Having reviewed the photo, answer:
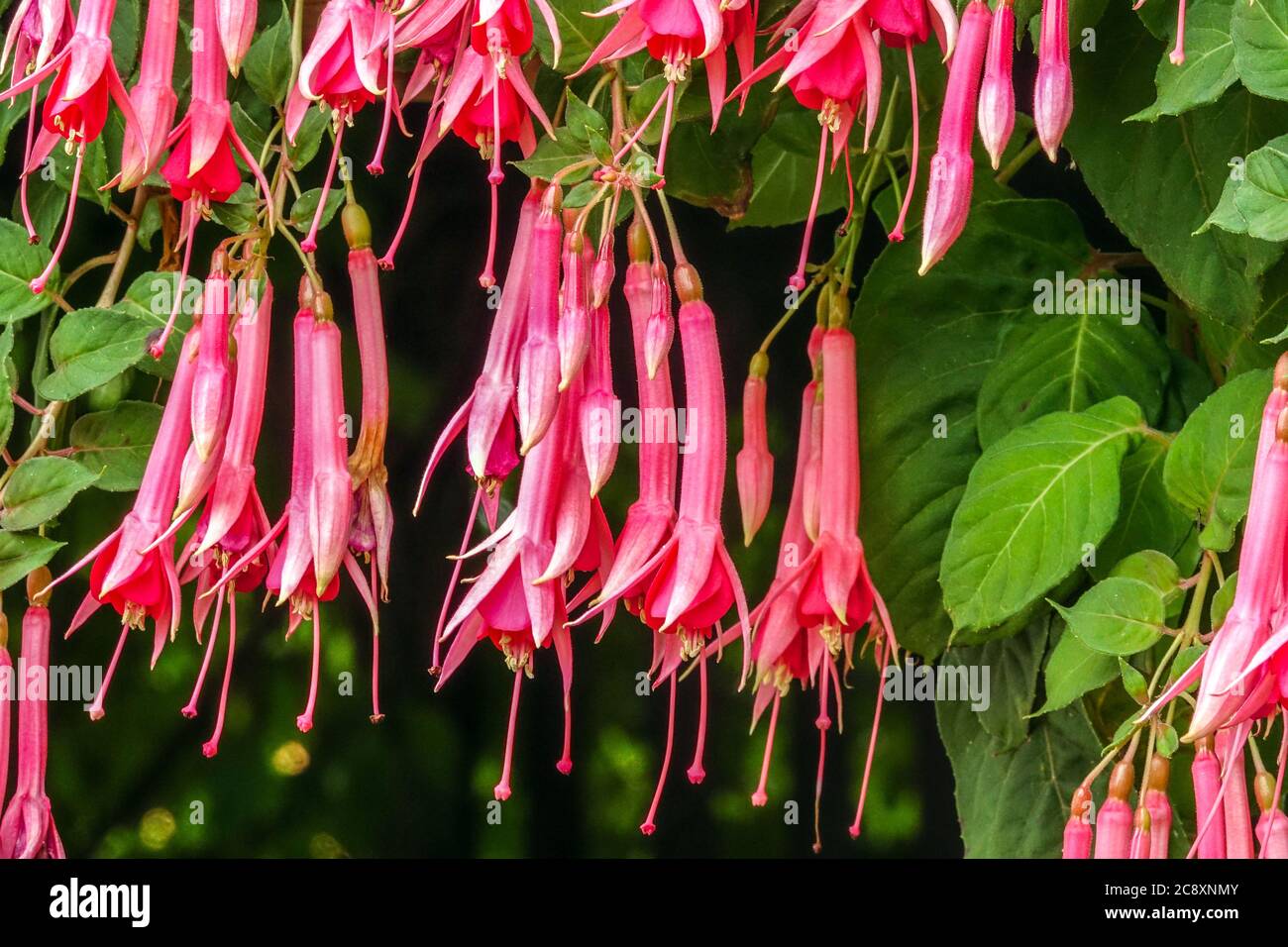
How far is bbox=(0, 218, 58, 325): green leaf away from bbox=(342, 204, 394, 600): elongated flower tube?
13cm

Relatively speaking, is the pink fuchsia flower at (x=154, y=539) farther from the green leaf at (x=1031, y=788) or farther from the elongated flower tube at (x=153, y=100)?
the green leaf at (x=1031, y=788)

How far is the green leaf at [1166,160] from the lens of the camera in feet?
2.03

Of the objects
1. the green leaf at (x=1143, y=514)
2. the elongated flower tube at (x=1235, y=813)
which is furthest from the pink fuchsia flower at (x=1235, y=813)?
the green leaf at (x=1143, y=514)

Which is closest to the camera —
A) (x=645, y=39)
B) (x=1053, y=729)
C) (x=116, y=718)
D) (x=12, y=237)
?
(x=645, y=39)

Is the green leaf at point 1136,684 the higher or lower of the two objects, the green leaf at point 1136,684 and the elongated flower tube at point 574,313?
the lower

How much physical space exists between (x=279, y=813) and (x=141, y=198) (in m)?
0.40

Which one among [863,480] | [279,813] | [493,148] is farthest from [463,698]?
[493,148]

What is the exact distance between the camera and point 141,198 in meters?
0.69

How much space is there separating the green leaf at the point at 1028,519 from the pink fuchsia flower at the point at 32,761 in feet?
1.26

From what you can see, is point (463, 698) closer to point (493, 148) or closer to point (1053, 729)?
point (1053, 729)

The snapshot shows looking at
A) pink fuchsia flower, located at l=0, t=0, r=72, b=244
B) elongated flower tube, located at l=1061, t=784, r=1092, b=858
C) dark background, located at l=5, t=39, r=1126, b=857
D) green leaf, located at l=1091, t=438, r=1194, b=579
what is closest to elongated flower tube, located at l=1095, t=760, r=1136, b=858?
elongated flower tube, located at l=1061, t=784, r=1092, b=858

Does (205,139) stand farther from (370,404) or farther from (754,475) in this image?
(754,475)

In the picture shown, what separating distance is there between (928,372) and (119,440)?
375mm

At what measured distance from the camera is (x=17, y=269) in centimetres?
63
